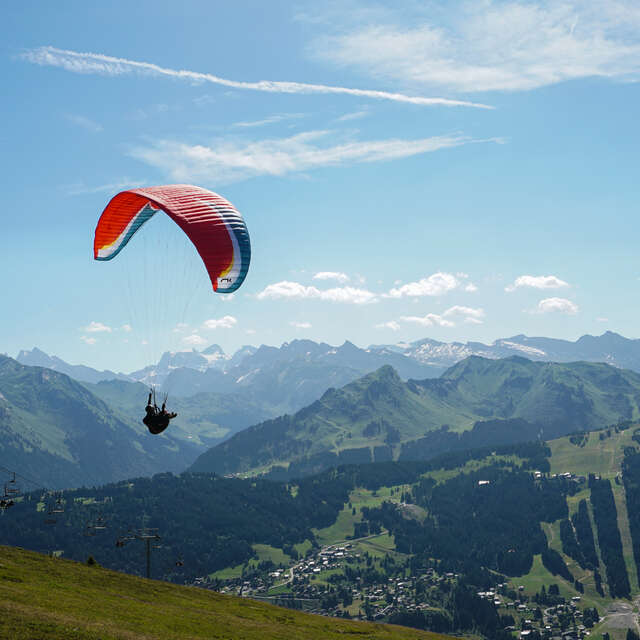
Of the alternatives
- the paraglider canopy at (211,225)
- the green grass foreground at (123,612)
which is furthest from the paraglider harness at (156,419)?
the green grass foreground at (123,612)

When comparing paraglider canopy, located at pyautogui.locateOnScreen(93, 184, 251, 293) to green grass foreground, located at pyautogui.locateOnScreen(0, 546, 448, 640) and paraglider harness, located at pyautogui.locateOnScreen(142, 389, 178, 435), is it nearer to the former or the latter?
paraglider harness, located at pyautogui.locateOnScreen(142, 389, 178, 435)

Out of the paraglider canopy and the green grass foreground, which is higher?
the paraglider canopy

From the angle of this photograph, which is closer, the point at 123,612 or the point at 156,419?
the point at 156,419

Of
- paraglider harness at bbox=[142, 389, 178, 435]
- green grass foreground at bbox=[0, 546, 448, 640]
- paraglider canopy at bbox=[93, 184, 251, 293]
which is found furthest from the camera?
green grass foreground at bbox=[0, 546, 448, 640]

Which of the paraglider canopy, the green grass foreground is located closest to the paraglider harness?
the paraglider canopy

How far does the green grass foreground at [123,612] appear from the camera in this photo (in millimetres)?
51375

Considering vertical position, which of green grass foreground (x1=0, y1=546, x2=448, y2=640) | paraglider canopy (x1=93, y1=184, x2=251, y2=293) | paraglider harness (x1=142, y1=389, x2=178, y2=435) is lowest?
green grass foreground (x1=0, y1=546, x2=448, y2=640)

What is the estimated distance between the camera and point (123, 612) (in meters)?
68.2

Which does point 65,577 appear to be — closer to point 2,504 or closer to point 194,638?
point 2,504

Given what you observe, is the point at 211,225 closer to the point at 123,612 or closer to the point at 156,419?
the point at 156,419

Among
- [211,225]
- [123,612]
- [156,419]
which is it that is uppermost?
[211,225]

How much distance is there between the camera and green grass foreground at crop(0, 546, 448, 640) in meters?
51.4

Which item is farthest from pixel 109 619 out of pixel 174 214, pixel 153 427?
pixel 174 214

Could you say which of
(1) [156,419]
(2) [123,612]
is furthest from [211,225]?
(2) [123,612]
